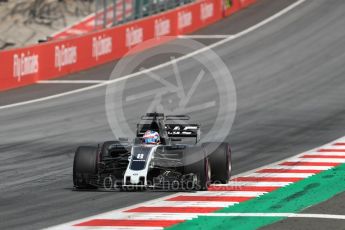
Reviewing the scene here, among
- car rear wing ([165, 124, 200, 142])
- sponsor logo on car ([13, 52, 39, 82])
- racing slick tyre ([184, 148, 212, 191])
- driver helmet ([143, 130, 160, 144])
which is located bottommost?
racing slick tyre ([184, 148, 212, 191])

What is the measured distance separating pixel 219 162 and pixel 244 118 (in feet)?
37.2

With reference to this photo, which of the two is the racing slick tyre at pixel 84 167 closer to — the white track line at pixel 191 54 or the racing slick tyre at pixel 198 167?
the racing slick tyre at pixel 198 167

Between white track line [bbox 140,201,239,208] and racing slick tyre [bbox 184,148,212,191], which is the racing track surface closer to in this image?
white track line [bbox 140,201,239,208]

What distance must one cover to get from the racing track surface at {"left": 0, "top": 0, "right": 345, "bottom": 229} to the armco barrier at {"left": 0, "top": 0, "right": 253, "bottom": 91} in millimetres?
1041

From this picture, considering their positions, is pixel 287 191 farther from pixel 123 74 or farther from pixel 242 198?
pixel 123 74

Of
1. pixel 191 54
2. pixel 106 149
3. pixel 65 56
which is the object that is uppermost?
pixel 191 54

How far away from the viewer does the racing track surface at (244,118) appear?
15.5 meters

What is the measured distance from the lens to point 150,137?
16.4 metres

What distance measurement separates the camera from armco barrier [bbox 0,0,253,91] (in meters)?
34.2

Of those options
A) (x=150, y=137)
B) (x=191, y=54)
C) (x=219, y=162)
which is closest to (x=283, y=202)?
(x=219, y=162)

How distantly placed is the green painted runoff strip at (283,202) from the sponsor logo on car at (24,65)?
1767cm

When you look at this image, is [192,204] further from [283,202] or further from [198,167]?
[283,202]

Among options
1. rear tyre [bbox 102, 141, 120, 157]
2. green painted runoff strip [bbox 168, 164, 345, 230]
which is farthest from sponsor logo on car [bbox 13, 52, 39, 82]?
rear tyre [bbox 102, 141, 120, 157]

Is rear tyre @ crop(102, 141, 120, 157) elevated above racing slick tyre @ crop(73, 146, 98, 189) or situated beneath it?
elevated above
